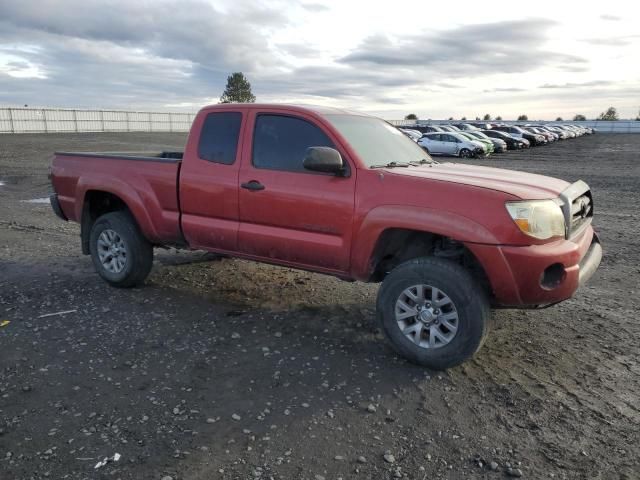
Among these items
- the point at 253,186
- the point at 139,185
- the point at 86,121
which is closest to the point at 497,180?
the point at 253,186

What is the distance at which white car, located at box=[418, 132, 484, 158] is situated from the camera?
27919 millimetres

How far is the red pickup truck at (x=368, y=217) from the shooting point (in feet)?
12.6

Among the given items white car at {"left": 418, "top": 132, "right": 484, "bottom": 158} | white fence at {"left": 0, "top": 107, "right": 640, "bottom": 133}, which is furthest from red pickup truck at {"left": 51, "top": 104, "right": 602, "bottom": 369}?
white fence at {"left": 0, "top": 107, "right": 640, "bottom": 133}

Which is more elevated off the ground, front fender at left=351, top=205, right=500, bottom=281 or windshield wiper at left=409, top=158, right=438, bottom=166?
windshield wiper at left=409, top=158, right=438, bottom=166

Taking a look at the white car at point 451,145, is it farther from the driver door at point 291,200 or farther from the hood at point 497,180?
the driver door at point 291,200

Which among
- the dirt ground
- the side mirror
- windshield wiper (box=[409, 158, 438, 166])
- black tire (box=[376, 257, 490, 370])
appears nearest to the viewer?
the dirt ground

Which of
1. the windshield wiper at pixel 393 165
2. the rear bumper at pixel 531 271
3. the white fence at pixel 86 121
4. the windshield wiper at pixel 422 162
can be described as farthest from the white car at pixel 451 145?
the rear bumper at pixel 531 271

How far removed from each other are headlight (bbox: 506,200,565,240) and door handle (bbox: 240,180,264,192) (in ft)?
6.82

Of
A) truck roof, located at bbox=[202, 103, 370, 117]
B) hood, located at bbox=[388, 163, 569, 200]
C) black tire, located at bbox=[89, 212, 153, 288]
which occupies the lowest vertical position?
black tire, located at bbox=[89, 212, 153, 288]

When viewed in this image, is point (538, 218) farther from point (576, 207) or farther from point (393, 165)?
point (393, 165)

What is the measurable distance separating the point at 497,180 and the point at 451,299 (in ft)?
3.43

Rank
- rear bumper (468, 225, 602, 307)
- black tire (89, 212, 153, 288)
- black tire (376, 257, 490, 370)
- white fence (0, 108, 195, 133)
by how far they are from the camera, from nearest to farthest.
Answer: rear bumper (468, 225, 602, 307)
black tire (376, 257, 490, 370)
black tire (89, 212, 153, 288)
white fence (0, 108, 195, 133)

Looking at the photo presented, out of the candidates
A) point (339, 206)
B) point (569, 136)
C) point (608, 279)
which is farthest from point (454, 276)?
point (569, 136)

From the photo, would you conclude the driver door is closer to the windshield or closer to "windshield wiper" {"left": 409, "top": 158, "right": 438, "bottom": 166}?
the windshield
